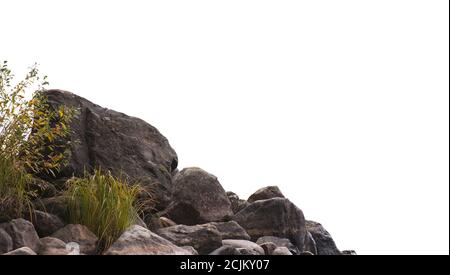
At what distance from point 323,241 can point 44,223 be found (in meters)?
8.86

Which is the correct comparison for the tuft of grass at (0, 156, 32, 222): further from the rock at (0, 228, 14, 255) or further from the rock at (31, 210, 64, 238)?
the rock at (0, 228, 14, 255)

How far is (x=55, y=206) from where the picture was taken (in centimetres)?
1230

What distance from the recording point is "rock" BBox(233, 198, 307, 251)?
1552cm

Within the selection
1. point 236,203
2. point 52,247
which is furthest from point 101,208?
point 236,203

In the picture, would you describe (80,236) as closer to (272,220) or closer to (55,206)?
(55,206)

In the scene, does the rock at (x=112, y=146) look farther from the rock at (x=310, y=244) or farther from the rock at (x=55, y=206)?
the rock at (x=310, y=244)

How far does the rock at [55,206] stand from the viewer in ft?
40.1

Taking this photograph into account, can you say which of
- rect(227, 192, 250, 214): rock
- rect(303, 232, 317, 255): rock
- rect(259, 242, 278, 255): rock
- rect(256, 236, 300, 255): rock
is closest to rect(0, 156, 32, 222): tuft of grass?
→ rect(259, 242, 278, 255): rock

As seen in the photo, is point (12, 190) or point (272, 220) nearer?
point (12, 190)

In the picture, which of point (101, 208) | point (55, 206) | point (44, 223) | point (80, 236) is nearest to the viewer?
point (80, 236)

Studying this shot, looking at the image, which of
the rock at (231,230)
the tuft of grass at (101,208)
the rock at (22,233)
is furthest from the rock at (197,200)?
the rock at (22,233)
